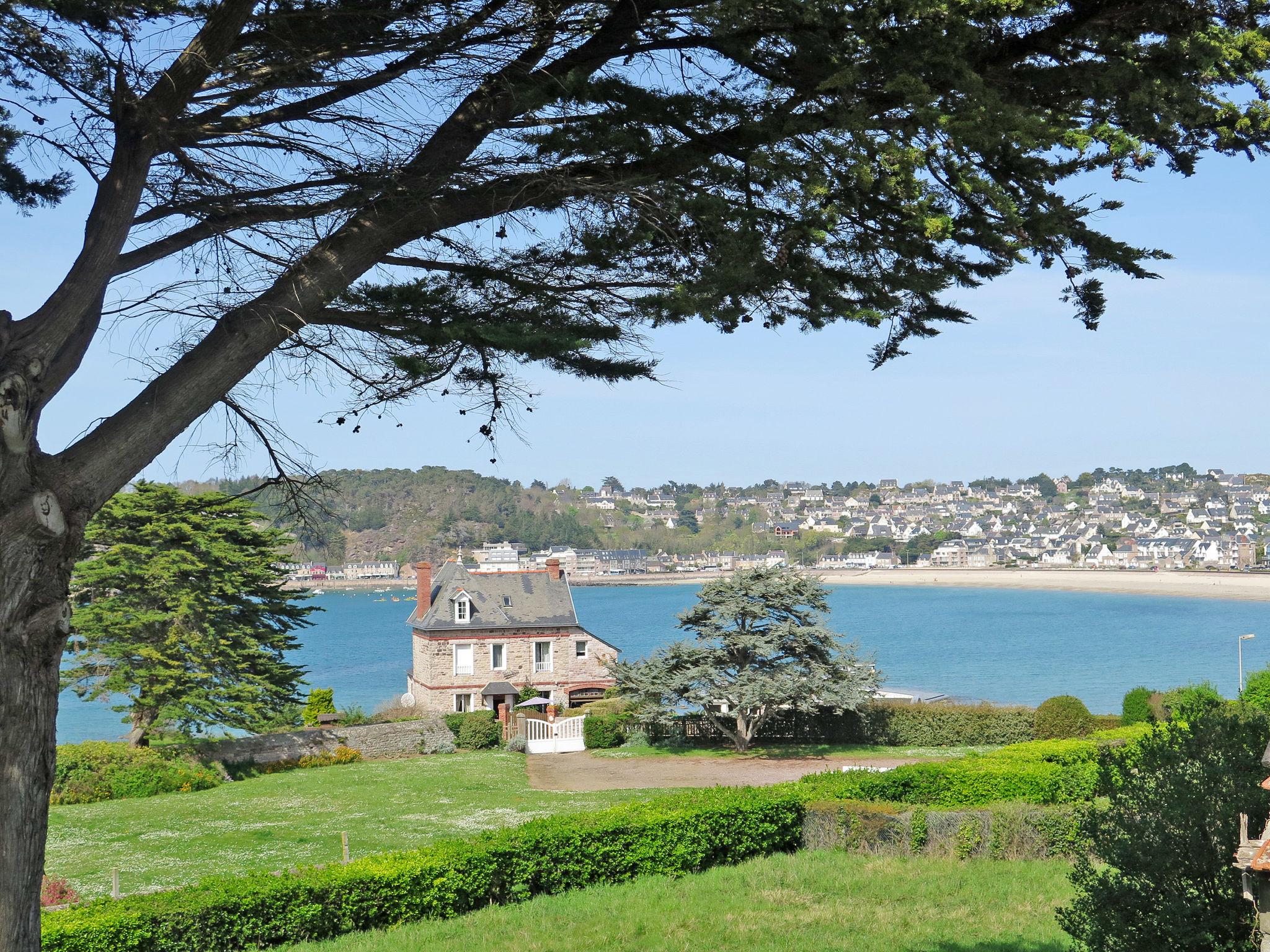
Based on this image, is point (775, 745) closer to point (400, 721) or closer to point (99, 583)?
point (400, 721)

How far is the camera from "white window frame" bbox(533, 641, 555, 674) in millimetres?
40281

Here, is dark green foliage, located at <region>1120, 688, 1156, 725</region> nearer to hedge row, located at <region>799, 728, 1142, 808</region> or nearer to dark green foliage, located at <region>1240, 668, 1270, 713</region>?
dark green foliage, located at <region>1240, 668, 1270, 713</region>

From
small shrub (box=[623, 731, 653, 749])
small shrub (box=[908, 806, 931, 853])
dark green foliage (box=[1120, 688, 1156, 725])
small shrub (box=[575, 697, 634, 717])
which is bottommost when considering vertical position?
small shrub (box=[623, 731, 653, 749])

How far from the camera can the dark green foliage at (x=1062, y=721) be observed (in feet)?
85.8

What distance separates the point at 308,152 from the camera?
4.87 m

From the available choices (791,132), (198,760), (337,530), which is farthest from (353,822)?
(791,132)

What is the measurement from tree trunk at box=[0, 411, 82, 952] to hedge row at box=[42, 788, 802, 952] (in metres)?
6.32

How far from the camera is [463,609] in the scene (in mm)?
39594

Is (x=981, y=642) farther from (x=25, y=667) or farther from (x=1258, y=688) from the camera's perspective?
(x=25, y=667)

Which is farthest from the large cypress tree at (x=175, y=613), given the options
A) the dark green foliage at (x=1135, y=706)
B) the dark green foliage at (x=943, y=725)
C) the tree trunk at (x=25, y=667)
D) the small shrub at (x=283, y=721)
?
the tree trunk at (x=25, y=667)

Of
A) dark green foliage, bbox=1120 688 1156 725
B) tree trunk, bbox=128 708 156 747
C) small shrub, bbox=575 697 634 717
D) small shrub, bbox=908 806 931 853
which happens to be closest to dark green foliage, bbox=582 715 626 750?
small shrub, bbox=575 697 634 717

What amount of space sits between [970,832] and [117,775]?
21220 millimetres

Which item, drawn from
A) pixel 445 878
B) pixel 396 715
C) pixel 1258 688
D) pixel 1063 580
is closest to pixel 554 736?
pixel 396 715

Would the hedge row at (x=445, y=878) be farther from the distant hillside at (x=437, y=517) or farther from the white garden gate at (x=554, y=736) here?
the distant hillside at (x=437, y=517)
